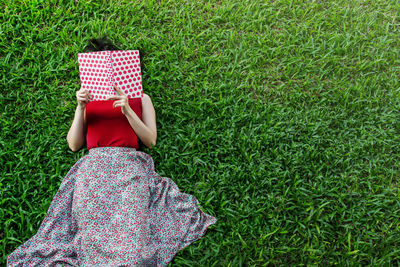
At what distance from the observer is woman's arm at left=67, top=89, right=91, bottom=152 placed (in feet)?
9.00

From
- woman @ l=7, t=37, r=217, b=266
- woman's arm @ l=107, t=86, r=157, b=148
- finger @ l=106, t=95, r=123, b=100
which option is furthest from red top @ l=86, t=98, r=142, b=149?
finger @ l=106, t=95, r=123, b=100

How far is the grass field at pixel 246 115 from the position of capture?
2.77 meters

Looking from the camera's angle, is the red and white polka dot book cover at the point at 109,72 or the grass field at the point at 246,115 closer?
the red and white polka dot book cover at the point at 109,72

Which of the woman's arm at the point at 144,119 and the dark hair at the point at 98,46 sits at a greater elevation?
the dark hair at the point at 98,46

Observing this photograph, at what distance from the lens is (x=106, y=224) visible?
8.18 ft

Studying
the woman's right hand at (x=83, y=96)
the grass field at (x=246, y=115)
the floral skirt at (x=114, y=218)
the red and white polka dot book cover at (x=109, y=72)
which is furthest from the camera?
the grass field at (x=246, y=115)

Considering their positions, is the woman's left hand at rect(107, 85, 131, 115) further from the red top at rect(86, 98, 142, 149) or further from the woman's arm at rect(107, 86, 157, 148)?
the red top at rect(86, 98, 142, 149)

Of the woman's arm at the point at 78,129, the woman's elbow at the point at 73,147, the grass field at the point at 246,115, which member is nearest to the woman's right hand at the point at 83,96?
the woman's arm at the point at 78,129

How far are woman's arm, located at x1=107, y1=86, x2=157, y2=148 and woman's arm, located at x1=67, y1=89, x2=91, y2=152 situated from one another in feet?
0.98

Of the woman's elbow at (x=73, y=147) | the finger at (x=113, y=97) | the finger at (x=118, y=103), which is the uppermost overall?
the finger at (x=113, y=97)

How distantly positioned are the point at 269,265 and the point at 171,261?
81cm

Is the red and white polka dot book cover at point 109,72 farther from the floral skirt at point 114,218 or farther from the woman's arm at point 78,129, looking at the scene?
the floral skirt at point 114,218

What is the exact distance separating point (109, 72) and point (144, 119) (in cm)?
59

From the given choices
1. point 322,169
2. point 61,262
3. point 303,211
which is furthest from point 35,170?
point 322,169
